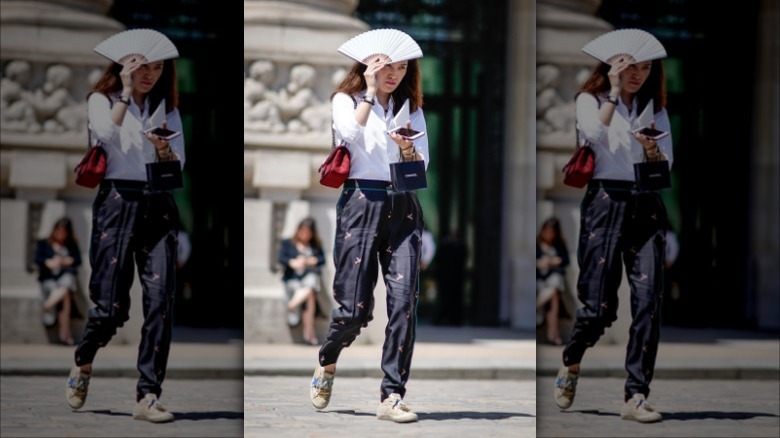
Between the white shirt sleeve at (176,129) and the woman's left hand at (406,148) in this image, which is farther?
the woman's left hand at (406,148)

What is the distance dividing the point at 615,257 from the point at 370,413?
1224mm

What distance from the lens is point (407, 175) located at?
16.7ft

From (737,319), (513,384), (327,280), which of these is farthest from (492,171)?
(737,319)

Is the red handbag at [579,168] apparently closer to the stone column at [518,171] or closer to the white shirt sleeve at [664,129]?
the white shirt sleeve at [664,129]

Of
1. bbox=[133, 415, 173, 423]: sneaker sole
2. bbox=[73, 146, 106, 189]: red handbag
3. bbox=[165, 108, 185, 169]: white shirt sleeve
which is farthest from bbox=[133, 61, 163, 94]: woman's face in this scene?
bbox=[133, 415, 173, 423]: sneaker sole

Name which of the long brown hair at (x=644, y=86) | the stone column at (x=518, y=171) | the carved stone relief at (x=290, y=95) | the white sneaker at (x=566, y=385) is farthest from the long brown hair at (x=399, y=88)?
the stone column at (x=518, y=171)

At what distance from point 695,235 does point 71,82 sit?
8.16 feet

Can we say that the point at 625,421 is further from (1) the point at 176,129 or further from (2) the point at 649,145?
(1) the point at 176,129

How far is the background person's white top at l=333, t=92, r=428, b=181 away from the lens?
513 centimetres

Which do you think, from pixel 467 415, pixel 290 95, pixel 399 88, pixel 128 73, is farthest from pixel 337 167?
pixel 290 95

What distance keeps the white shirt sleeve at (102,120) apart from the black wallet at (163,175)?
17 cm

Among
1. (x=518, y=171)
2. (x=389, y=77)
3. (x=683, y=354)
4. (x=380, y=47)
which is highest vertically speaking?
(x=380, y=47)

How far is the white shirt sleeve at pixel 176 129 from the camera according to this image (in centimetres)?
489

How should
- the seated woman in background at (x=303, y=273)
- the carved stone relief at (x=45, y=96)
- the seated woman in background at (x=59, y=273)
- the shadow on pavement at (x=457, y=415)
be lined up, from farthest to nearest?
the seated woman in background at (x=303, y=273) < the shadow on pavement at (x=457, y=415) < the carved stone relief at (x=45, y=96) < the seated woman in background at (x=59, y=273)
